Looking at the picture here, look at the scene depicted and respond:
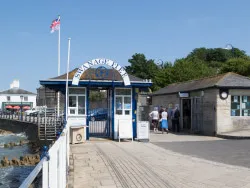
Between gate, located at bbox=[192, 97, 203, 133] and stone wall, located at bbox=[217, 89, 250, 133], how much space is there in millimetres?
1866

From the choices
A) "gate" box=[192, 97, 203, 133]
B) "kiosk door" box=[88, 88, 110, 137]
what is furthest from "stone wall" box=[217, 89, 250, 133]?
"kiosk door" box=[88, 88, 110, 137]

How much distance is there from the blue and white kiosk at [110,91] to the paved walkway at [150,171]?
5003 mm

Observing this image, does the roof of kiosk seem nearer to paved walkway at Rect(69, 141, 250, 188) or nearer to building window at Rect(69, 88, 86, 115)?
building window at Rect(69, 88, 86, 115)

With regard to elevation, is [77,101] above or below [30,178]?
above

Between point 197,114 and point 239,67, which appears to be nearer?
point 197,114

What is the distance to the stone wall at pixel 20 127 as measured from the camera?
3714 centimetres

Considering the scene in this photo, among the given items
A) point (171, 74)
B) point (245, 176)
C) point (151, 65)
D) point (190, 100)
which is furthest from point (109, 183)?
point (151, 65)

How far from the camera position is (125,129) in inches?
727

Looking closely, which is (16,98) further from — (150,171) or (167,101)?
(150,171)

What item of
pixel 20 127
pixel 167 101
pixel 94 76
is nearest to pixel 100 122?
pixel 167 101

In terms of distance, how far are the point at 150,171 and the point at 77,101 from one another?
9.63 m

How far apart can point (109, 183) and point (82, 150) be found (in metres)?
6.53

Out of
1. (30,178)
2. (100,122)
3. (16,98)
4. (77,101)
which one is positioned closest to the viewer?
(30,178)

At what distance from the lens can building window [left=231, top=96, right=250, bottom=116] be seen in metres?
22.2
